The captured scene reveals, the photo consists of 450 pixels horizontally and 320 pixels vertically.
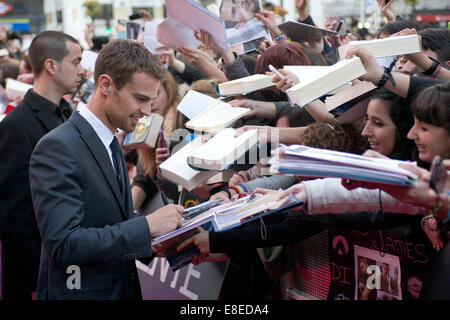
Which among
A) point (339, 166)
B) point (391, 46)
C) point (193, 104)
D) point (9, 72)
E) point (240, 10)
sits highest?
point (391, 46)

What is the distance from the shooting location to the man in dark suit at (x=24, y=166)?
10.6ft

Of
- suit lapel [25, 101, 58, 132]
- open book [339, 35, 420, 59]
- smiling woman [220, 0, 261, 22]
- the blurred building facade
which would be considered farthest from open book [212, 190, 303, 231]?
the blurred building facade

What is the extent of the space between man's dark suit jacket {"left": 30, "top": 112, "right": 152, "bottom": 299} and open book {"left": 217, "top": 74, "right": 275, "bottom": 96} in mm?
964

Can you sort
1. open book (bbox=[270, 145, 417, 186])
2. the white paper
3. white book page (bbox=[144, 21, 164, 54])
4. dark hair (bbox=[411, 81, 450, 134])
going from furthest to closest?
the white paper, white book page (bbox=[144, 21, 164, 54]), dark hair (bbox=[411, 81, 450, 134]), open book (bbox=[270, 145, 417, 186])

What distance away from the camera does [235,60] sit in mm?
3832

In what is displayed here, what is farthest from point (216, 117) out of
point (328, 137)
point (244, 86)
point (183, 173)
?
point (328, 137)

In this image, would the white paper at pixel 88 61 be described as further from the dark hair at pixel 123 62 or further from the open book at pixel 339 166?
the open book at pixel 339 166

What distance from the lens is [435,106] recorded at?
6.98ft

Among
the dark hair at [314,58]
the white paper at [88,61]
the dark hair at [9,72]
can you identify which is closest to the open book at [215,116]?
the dark hair at [314,58]

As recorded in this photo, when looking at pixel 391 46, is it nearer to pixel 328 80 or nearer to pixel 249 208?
pixel 328 80

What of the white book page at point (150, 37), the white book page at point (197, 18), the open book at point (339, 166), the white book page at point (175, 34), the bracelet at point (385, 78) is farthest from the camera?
the white book page at point (150, 37)

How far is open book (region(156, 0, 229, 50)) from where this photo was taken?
339 cm

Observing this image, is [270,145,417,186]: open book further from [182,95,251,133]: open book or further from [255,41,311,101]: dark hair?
[255,41,311,101]: dark hair

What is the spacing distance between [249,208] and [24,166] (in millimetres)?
1728
